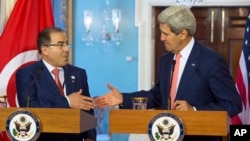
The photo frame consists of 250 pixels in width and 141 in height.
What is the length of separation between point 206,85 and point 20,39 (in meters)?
2.11

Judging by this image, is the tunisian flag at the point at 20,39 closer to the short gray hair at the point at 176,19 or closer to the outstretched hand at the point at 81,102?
the outstretched hand at the point at 81,102

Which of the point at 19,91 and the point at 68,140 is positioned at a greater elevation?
the point at 19,91

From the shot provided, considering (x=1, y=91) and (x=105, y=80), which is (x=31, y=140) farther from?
(x=105, y=80)

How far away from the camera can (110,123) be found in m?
2.89

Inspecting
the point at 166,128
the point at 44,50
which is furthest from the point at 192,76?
the point at 44,50

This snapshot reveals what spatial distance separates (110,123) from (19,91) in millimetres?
938

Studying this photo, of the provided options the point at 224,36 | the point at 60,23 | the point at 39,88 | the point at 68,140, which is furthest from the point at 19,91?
the point at 224,36

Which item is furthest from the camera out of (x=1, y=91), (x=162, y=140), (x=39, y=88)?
(x=1, y=91)

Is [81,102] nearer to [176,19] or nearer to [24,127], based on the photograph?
[24,127]

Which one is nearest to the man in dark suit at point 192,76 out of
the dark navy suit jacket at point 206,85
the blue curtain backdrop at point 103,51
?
the dark navy suit jacket at point 206,85

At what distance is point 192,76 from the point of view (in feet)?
10.6

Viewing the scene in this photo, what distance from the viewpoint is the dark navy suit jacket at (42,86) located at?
11.3ft

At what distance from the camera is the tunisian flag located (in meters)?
4.70

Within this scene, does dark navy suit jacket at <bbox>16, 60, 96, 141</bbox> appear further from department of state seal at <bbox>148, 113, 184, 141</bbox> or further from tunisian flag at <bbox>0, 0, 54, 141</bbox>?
tunisian flag at <bbox>0, 0, 54, 141</bbox>
